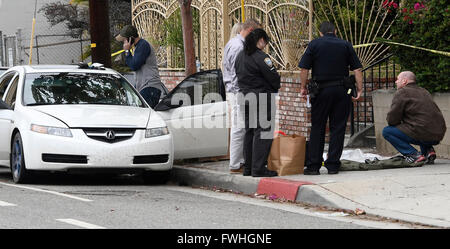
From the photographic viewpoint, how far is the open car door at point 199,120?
12.3 m

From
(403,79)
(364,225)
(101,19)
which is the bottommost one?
(364,225)

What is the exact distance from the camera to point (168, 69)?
795 inches

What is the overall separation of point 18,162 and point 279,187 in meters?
3.36

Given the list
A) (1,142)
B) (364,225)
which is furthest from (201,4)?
(364,225)

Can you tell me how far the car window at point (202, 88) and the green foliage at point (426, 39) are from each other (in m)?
2.61

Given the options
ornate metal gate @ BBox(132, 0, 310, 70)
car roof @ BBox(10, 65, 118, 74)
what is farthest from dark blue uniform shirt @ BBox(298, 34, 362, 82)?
ornate metal gate @ BBox(132, 0, 310, 70)

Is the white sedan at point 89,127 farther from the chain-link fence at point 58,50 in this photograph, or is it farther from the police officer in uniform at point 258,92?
the chain-link fence at point 58,50

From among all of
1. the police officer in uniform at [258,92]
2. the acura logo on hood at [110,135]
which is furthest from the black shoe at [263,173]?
the acura logo on hood at [110,135]

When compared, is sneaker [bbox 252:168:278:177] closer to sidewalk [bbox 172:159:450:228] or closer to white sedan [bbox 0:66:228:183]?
sidewalk [bbox 172:159:450:228]

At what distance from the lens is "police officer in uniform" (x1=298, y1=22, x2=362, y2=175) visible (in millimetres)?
10977

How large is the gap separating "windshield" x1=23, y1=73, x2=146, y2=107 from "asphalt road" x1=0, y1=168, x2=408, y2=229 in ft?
3.56
